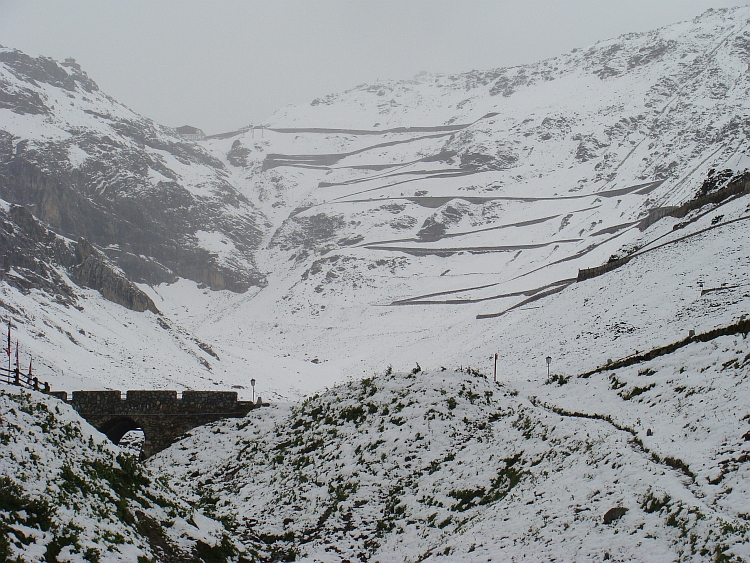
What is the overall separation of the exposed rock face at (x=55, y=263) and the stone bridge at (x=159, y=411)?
43.5 metres

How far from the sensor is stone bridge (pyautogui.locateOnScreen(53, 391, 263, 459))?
26594mm

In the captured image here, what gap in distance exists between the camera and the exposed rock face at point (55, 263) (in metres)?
66.9

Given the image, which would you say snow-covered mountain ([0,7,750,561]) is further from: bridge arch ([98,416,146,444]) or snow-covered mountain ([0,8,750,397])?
bridge arch ([98,416,146,444])

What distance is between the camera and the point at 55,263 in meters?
74.3

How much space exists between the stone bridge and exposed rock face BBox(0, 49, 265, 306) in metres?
96.1

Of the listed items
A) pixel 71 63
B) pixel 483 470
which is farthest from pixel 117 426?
pixel 71 63

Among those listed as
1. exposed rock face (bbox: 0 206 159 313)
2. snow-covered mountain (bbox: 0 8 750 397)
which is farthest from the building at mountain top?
exposed rock face (bbox: 0 206 159 313)

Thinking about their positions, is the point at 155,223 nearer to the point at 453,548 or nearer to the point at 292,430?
the point at 292,430

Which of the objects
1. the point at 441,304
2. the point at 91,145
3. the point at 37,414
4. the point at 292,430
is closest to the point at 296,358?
the point at 441,304

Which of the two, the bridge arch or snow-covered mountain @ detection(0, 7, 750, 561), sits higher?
snow-covered mountain @ detection(0, 7, 750, 561)

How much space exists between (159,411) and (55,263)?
53.9m

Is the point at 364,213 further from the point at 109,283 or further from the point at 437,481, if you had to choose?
the point at 437,481

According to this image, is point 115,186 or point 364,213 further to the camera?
point 115,186

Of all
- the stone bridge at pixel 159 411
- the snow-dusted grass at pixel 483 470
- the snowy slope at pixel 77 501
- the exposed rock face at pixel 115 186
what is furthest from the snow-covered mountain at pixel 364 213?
the snowy slope at pixel 77 501
